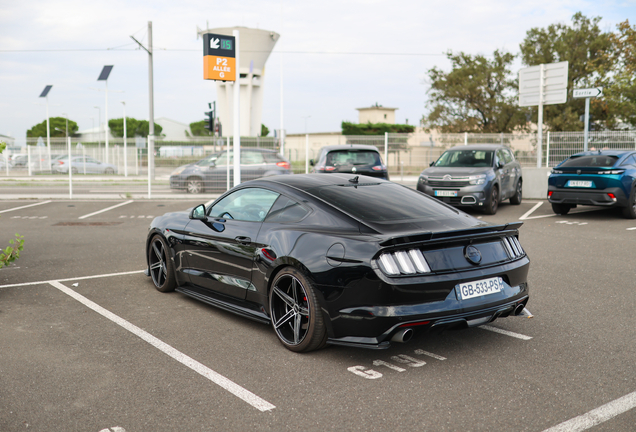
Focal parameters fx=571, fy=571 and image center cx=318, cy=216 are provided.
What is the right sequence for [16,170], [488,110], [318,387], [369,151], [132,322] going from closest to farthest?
[318,387], [132,322], [369,151], [16,170], [488,110]

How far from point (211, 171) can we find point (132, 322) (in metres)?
14.7

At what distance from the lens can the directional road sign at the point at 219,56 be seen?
12.9 m

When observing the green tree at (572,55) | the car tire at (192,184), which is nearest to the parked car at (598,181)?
the car tire at (192,184)

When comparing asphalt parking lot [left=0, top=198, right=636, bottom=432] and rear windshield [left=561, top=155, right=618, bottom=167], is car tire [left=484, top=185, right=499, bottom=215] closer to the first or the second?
rear windshield [left=561, top=155, right=618, bottom=167]

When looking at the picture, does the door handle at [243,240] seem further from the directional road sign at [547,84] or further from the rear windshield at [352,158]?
the directional road sign at [547,84]

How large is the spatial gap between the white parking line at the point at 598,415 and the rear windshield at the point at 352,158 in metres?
11.8

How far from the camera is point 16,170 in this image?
1228 inches

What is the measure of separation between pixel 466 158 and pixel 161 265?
31.9 ft

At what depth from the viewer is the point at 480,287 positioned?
13.1ft

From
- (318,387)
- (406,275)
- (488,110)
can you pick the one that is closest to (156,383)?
(318,387)

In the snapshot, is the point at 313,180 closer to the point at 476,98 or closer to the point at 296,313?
the point at 296,313

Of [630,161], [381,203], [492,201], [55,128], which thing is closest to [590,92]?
[630,161]

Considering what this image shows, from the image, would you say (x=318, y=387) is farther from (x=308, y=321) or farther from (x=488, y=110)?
(x=488, y=110)

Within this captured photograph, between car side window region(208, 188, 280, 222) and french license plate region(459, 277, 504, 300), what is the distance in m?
1.77
